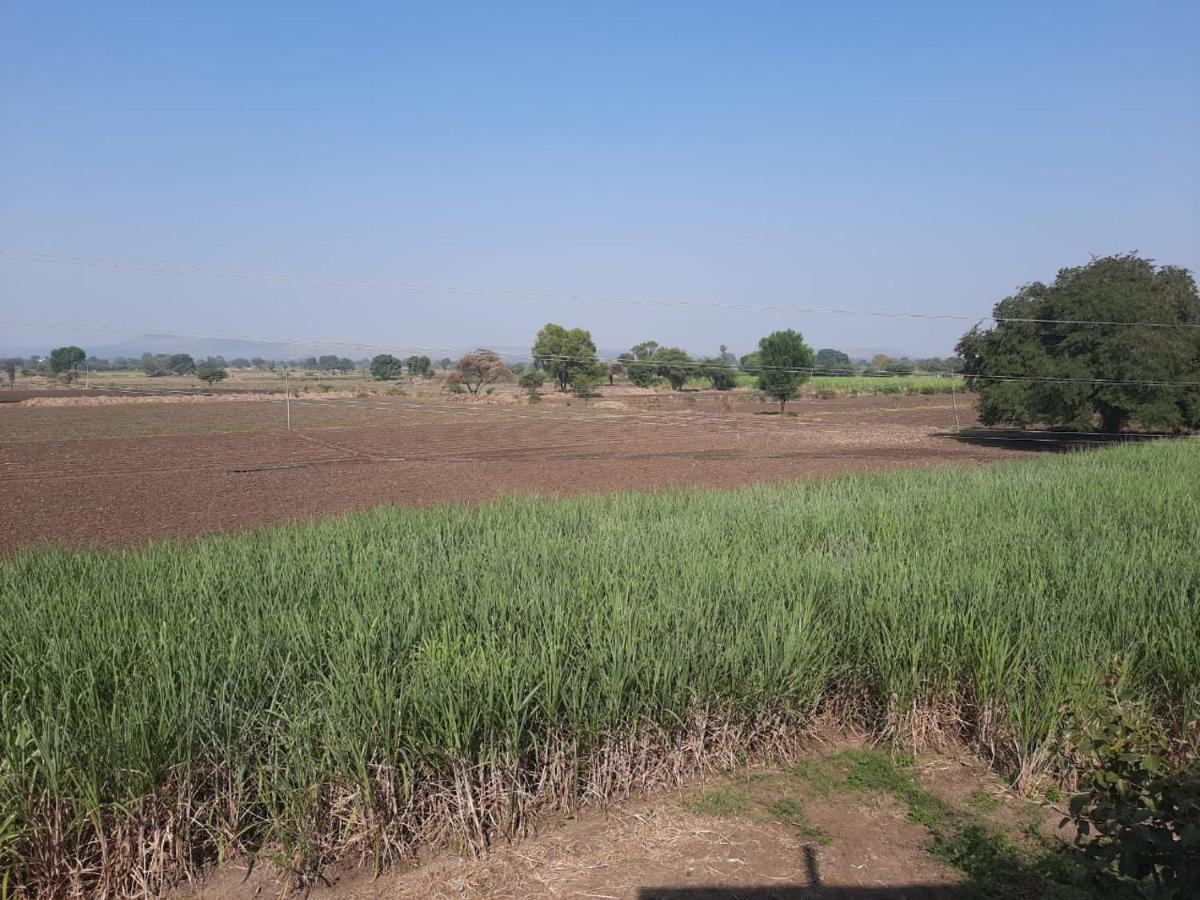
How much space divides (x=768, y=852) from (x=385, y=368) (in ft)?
185

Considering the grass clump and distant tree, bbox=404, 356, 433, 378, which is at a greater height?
distant tree, bbox=404, 356, 433, 378

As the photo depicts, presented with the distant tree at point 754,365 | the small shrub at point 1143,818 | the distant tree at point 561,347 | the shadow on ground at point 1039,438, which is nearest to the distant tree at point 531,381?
the distant tree at point 561,347

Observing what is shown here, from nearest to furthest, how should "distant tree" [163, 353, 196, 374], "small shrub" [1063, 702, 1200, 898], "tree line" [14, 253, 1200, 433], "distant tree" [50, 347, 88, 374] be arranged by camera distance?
"small shrub" [1063, 702, 1200, 898] < "tree line" [14, 253, 1200, 433] < "distant tree" [50, 347, 88, 374] < "distant tree" [163, 353, 196, 374]

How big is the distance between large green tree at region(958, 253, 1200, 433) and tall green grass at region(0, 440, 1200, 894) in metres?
17.2

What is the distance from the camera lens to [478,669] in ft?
11.5

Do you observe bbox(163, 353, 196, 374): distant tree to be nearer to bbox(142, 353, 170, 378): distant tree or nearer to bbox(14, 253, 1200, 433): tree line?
bbox(142, 353, 170, 378): distant tree

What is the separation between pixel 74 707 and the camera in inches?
133

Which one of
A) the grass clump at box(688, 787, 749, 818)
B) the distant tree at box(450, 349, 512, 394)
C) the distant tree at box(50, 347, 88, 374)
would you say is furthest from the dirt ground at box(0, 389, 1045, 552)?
the distant tree at box(50, 347, 88, 374)

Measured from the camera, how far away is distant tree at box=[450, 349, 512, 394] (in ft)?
150

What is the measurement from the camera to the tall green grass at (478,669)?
3000mm

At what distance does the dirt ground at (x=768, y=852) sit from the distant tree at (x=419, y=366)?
184ft

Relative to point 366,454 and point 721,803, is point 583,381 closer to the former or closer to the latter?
point 366,454

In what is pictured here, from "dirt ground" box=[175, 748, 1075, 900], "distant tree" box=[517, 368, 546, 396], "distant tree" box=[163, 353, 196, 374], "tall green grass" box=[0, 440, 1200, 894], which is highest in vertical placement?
"distant tree" box=[163, 353, 196, 374]

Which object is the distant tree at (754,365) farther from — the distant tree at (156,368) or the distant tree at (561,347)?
the distant tree at (156,368)
